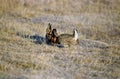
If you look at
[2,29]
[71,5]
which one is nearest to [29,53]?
[2,29]

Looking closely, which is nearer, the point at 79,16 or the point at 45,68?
the point at 45,68

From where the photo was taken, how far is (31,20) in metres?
19.5

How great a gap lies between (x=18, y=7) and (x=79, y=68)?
31.2 feet

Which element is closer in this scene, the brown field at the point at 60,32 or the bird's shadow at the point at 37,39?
the brown field at the point at 60,32

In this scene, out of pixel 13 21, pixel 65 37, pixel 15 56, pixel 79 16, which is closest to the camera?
pixel 15 56

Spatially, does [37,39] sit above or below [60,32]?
below

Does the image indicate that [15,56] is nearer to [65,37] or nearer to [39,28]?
[65,37]

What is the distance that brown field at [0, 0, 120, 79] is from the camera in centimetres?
1257

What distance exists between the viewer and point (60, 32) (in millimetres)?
17609

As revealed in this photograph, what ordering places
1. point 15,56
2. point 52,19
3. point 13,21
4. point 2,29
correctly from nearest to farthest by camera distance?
point 15,56
point 2,29
point 13,21
point 52,19

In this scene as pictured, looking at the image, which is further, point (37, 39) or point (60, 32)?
point (60, 32)

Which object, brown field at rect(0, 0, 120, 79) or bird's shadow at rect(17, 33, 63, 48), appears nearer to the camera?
brown field at rect(0, 0, 120, 79)

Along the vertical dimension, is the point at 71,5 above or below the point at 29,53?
above

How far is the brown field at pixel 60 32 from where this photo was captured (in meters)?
12.6
